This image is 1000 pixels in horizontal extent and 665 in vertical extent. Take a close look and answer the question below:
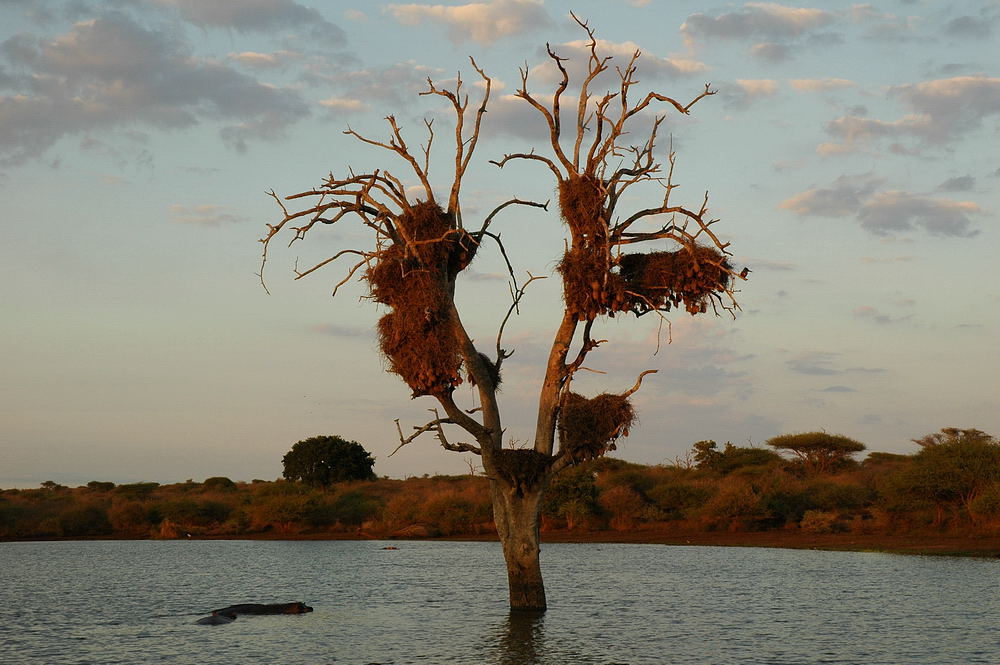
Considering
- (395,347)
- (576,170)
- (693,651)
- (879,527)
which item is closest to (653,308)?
(576,170)

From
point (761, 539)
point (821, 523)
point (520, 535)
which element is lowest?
point (761, 539)

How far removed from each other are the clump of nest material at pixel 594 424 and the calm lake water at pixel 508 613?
360 centimetres

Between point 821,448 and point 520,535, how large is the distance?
6210 centimetres

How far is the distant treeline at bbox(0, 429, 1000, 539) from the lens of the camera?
4791 centimetres

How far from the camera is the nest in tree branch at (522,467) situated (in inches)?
768

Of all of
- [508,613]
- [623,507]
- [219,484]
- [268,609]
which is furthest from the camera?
[219,484]

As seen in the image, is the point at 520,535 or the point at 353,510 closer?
the point at 520,535

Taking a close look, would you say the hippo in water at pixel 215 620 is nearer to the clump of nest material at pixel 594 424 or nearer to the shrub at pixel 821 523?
the clump of nest material at pixel 594 424

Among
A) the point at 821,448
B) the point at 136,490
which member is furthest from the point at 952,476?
the point at 136,490

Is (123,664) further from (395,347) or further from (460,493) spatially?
(460,493)

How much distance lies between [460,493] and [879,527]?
2353 cm

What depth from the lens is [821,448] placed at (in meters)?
77.2

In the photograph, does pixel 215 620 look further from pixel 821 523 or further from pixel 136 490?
pixel 136 490

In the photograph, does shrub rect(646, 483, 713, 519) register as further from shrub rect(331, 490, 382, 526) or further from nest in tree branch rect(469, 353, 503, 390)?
nest in tree branch rect(469, 353, 503, 390)
